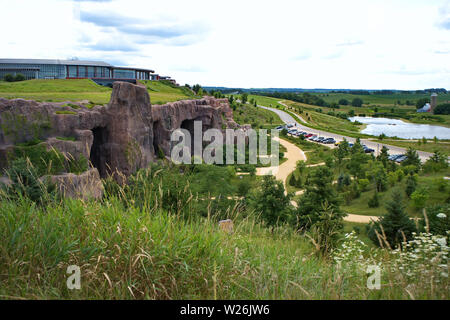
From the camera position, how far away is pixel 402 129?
98062 millimetres

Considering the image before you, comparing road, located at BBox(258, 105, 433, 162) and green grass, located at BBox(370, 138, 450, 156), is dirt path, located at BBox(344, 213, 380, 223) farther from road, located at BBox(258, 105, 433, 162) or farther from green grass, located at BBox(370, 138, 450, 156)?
green grass, located at BBox(370, 138, 450, 156)

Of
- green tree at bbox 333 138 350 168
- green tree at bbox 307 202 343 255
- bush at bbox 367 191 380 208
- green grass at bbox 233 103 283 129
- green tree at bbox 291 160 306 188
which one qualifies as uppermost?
green grass at bbox 233 103 283 129

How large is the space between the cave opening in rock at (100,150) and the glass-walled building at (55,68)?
37.5m

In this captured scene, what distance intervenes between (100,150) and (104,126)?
1.78 metres

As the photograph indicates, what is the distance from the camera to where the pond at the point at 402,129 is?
85800mm

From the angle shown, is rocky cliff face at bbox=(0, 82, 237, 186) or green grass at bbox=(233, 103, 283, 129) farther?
green grass at bbox=(233, 103, 283, 129)

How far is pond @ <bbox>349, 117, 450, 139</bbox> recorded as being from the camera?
8580 cm

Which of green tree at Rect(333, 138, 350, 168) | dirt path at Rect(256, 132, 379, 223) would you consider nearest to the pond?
dirt path at Rect(256, 132, 379, 223)

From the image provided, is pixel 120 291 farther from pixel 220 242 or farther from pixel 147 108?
pixel 147 108

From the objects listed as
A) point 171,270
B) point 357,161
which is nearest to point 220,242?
point 171,270

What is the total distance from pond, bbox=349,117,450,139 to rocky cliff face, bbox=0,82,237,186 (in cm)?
6389

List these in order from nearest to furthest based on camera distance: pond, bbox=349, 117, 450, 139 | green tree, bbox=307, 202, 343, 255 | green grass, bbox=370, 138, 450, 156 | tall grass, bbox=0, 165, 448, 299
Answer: tall grass, bbox=0, 165, 448, 299
green tree, bbox=307, 202, 343, 255
green grass, bbox=370, 138, 450, 156
pond, bbox=349, 117, 450, 139

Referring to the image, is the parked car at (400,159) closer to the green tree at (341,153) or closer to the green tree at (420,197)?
the green tree at (341,153)

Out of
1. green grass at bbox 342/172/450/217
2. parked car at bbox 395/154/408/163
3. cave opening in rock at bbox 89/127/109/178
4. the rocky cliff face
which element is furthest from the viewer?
parked car at bbox 395/154/408/163
